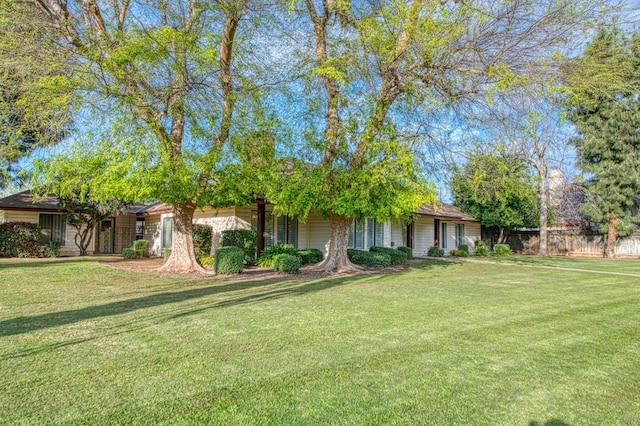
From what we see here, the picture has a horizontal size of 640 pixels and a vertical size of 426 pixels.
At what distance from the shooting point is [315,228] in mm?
19453

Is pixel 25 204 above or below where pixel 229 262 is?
above

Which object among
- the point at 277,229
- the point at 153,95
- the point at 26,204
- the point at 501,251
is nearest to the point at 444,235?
the point at 501,251

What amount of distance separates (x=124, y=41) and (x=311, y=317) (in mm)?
8037

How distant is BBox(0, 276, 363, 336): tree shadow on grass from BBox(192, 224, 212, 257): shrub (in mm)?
7408

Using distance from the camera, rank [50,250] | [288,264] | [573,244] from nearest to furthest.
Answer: [288,264] < [50,250] < [573,244]

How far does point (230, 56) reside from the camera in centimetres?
1298

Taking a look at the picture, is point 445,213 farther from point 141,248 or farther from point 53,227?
point 53,227

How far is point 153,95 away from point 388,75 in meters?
6.79

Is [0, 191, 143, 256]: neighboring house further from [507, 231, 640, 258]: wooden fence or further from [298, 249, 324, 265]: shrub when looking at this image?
[507, 231, 640, 258]: wooden fence

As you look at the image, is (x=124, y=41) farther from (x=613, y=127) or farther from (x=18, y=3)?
(x=613, y=127)

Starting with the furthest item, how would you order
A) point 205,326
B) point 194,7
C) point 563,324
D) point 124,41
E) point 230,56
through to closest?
point 230,56 → point 194,7 → point 124,41 → point 563,324 → point 205,326

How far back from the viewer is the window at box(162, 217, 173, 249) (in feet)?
72.7

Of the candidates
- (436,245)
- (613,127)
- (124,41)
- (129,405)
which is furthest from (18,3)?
(613,127)

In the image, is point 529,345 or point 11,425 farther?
point 529,345
